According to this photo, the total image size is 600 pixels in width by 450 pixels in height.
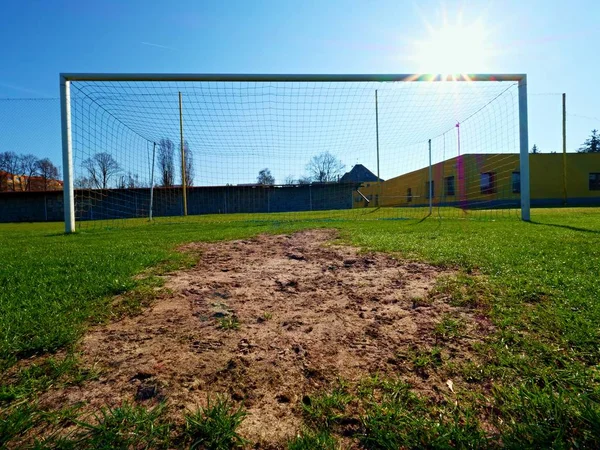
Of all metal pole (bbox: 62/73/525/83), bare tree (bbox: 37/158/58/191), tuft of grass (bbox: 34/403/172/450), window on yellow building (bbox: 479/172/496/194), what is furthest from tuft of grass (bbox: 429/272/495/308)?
bare tree (bbox: 37/158/58/191)

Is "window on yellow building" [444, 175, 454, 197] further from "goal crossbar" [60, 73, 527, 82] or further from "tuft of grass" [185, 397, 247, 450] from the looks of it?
"tuft of grass" [185, 397, 247, 450]

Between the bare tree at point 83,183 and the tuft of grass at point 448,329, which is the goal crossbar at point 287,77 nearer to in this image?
the bare tree at point 83,183

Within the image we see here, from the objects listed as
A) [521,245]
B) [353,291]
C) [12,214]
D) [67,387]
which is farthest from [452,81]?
[12,214]

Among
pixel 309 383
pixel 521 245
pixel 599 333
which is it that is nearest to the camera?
pixel 309 383

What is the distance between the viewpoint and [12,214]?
2292 cm

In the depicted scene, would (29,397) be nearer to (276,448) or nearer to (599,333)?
(276,448)

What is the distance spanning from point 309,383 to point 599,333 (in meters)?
1.33

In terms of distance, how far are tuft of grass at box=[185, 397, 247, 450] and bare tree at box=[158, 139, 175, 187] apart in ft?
34.9

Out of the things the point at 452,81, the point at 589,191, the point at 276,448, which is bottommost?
the point at 276,448

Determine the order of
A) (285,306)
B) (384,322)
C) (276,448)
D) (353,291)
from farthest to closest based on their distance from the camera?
1. (353,291)
2. (285,306)
3. (384,322)
4. (276,448)

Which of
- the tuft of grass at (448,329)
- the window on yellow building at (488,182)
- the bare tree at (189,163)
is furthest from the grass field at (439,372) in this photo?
the window on yellow building at (488,182)

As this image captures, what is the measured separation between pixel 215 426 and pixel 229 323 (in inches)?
29.3

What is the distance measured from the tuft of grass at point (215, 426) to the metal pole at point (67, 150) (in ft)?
24.0

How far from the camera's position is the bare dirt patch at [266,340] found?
110 cm
